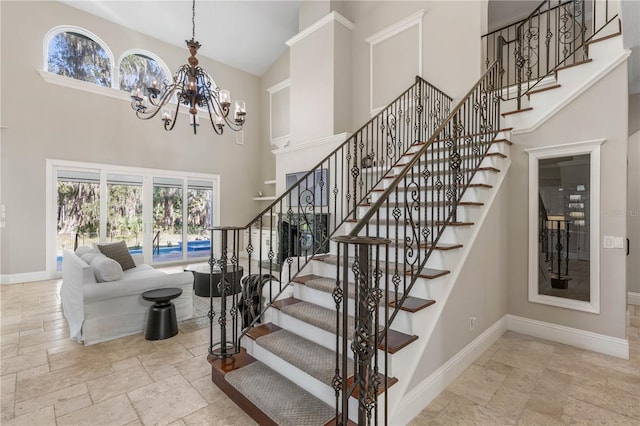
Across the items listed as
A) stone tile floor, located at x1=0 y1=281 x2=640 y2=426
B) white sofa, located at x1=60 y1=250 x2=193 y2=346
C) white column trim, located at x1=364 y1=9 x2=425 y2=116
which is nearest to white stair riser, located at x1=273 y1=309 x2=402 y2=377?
stone tile floor, located at x1=0 y1=281 x2=640 y2=426

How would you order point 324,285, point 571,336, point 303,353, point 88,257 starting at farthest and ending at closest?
point 88,257, point 571,336, point 324,285, point 303,353

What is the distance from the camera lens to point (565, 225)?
345cm

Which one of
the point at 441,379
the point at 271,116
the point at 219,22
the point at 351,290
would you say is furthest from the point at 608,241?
the point at 219,22

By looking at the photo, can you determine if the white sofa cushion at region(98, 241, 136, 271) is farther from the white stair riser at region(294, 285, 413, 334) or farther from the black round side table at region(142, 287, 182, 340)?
the white stair riser at region(294, 285, 413, 334)

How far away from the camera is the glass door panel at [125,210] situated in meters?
6.82

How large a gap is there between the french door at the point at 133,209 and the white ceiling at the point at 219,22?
320 cm

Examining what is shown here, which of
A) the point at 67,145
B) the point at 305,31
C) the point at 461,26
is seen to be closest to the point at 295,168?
the point at 305,31

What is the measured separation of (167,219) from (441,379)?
707 cm

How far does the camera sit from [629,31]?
9.42ft

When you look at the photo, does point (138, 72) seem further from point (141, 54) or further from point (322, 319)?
point (322, 319)

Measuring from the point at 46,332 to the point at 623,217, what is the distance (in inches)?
247

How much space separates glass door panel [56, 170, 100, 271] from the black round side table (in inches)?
165

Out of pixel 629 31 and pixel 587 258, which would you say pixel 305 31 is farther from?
pixel 587 258

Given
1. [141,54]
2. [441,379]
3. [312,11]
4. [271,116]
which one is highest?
[312,11]
